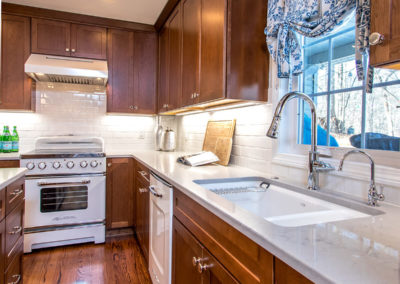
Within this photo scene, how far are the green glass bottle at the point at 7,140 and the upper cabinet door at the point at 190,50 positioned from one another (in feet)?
6.30

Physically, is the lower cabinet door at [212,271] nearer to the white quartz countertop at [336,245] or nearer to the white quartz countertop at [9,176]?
the white quartz countertop at [336,245]

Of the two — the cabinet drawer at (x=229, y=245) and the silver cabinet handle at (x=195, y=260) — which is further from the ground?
the cabinet drawer at (x=229, y=245)

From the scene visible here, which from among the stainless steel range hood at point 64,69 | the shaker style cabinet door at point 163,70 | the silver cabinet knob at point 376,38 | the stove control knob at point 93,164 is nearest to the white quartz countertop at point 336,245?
the silver cabinet knob at point 376,38

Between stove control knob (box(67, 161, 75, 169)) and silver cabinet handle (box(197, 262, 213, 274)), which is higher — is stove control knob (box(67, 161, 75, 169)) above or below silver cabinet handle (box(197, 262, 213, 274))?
above

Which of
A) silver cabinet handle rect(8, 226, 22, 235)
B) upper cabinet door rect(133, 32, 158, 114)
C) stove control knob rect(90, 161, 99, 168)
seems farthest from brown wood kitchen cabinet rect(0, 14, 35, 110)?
silver cabinet handle rect(8, 226, 22, 235)

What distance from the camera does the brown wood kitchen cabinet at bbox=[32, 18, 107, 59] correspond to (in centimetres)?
284

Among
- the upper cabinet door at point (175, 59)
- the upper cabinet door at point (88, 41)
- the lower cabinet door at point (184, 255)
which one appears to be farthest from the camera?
the upper cabinet door at point (88, 41)

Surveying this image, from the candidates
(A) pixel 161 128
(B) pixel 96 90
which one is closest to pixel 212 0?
(A) pixel 161 128

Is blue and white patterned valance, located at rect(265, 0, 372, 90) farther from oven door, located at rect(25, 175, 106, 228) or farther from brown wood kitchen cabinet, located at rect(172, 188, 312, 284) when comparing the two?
oven door, located at rect(25, 175, 106, 228)

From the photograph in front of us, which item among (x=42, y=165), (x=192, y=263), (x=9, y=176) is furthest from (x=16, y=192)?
(x=192, y=263)

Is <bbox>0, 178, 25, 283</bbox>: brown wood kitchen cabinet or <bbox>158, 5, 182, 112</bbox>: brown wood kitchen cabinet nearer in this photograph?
<bbox>0, 178, 25, 283</bbox>: brown wood kitchen cabinet

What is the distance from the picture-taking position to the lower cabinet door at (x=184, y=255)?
44.6 inches

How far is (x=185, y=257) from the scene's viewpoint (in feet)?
4.14

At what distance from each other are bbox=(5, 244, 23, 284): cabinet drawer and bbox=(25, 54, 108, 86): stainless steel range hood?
5.63 ft
